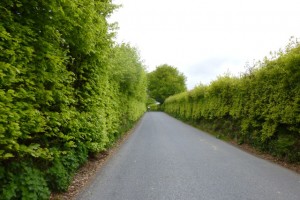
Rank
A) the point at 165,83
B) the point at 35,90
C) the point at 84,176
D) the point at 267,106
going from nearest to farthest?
the point at 35,90 < the point at 84,176 < the point at 267,106 < the point at 165,83

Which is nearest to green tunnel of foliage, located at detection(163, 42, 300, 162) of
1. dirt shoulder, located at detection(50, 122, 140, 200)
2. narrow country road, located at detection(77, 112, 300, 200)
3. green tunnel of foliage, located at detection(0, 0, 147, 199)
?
narrow country road, located at detection(77, 112, 300, 200)

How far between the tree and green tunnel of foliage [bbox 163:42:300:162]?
60.8 meters

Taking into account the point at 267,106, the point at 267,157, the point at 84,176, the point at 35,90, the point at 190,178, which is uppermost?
the point at 267,106

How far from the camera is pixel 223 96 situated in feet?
59.1

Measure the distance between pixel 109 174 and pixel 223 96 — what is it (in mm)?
12142

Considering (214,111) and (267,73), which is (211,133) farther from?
(267,73)

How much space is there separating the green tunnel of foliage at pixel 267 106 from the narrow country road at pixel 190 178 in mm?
1246

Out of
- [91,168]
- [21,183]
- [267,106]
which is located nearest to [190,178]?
[91,168]

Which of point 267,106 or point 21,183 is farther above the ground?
point 267,106

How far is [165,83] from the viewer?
266ft

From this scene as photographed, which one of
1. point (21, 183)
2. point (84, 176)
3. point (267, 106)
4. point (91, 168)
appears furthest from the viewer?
point (267, 106)

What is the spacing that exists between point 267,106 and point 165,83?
229ft

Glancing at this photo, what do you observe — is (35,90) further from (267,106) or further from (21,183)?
(267,106)

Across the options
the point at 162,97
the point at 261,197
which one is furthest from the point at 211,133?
the point at 162,97
